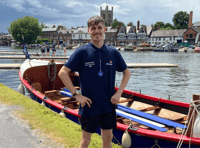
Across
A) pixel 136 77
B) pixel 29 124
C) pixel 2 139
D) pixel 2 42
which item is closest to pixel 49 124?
pixel 29 124

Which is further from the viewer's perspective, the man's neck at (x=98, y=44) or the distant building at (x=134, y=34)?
the distant building at (x=134, y=34)

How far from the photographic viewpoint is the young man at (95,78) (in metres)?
2.58

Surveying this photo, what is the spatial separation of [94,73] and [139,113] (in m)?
3.61

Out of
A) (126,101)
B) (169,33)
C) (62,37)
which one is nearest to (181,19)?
(169,33)

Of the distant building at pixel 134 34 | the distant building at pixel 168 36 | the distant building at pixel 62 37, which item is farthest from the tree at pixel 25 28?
the distant building at pixel 168 36

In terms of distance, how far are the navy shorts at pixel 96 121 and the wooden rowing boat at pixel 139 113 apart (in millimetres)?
1798

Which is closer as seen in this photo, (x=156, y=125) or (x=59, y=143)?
(x=59, y=143)

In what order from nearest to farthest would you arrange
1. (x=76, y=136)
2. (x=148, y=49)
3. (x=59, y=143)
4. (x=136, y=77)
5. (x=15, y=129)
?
(x=59, y=143) → (x=76, y=136) → (x=15, y=129) → (x=136, y=77) → (x=148, y=49)

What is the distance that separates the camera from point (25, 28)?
85.6 m

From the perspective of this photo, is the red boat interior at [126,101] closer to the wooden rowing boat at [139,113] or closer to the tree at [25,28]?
the wooden rowing boat at [139,113]

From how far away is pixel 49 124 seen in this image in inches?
203

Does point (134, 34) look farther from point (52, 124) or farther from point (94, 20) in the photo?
point (94, 20)

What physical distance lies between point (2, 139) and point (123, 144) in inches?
113

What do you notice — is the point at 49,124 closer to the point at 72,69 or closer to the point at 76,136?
the point at 76,136
